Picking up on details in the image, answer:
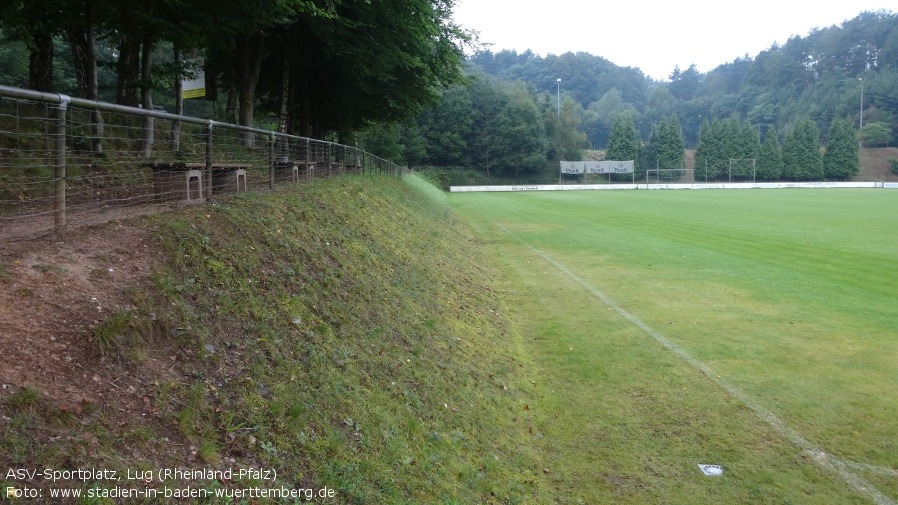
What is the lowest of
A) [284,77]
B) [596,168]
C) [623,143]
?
[284,77]

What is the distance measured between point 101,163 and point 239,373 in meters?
4.67

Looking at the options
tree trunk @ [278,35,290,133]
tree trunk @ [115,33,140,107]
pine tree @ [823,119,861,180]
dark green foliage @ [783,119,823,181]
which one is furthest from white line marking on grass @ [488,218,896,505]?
pine tree @ [823,119,861,180]

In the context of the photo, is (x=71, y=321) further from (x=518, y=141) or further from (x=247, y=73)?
(x=518, y=141)

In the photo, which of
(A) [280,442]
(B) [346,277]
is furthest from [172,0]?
(A) [280,442]

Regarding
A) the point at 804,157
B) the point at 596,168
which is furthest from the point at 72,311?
the point at 804,157

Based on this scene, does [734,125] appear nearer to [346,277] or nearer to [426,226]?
[426,226]

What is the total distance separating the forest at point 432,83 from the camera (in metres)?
12.5

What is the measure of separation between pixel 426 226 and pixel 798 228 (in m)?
16.2

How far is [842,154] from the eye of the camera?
9938cm

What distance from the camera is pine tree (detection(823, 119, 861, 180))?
325 feet

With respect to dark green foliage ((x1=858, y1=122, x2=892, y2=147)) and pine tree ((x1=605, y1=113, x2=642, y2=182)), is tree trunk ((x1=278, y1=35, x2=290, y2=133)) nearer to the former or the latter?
pine tree ((x1=605, y1=113, x2=642, y2=182))

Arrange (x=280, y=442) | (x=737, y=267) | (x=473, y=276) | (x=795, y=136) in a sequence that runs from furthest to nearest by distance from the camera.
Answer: (x=795, y=136) < (x=737, y=267) < (x=473, y=276) < (x=280, y=442)

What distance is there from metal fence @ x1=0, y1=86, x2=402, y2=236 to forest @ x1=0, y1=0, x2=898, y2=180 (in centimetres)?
169

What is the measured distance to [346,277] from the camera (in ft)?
26.1
